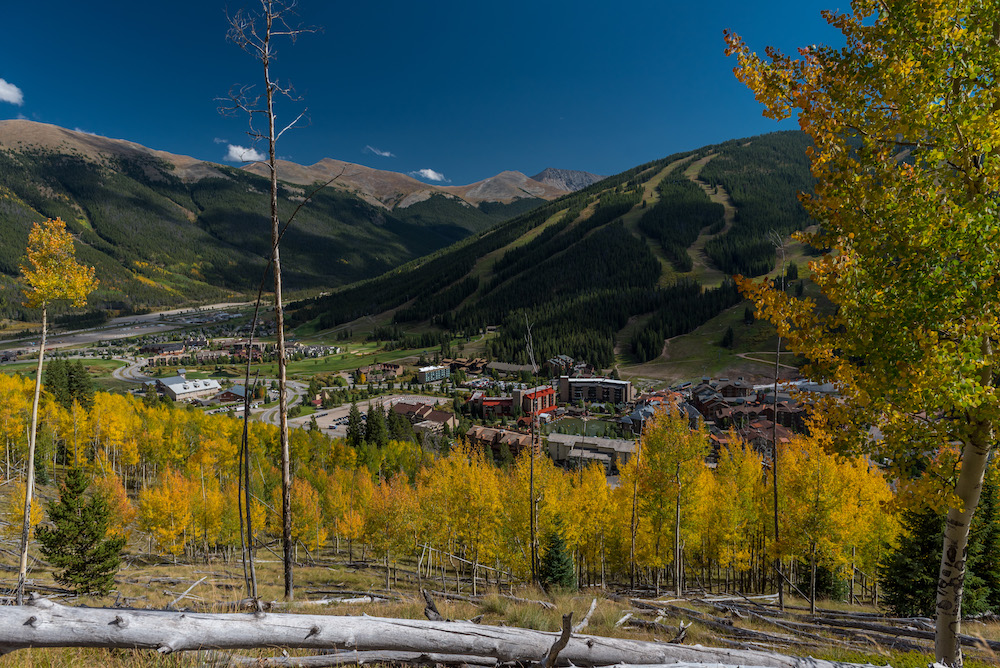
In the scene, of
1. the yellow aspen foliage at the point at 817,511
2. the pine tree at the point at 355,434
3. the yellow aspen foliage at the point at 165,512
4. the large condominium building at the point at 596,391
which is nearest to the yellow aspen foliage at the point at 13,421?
the yellow aspen foliage at the point at 165,512

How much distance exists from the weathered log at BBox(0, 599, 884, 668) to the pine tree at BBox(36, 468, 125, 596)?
21.5m

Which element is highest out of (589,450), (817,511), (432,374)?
(432,374)

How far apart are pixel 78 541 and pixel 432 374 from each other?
11370cm

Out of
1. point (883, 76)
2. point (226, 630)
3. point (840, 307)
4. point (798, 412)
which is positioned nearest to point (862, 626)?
point (840, 307)

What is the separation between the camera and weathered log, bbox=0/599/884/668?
3.91 metres

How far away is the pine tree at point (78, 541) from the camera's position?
1941 cm

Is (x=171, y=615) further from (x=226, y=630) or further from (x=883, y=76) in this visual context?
(x=883, y=76)

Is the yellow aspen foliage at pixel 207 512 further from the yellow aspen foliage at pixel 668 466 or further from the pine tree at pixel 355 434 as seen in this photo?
the yellow aspen foliage at pixel 668 466

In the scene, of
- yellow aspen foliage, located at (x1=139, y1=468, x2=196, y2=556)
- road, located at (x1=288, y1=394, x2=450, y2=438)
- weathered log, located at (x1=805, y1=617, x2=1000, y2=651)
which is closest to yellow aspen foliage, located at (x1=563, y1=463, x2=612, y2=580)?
weathered log, located at (x1=805, y1=617, x2=1000, y2=651)

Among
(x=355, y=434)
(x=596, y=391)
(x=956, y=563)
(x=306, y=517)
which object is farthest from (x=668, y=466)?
(x=596, y=391)

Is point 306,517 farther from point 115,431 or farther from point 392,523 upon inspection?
point 115,431

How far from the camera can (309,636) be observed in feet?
15.3

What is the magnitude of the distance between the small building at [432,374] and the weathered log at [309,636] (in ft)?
419

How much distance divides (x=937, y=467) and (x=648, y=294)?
653ft
